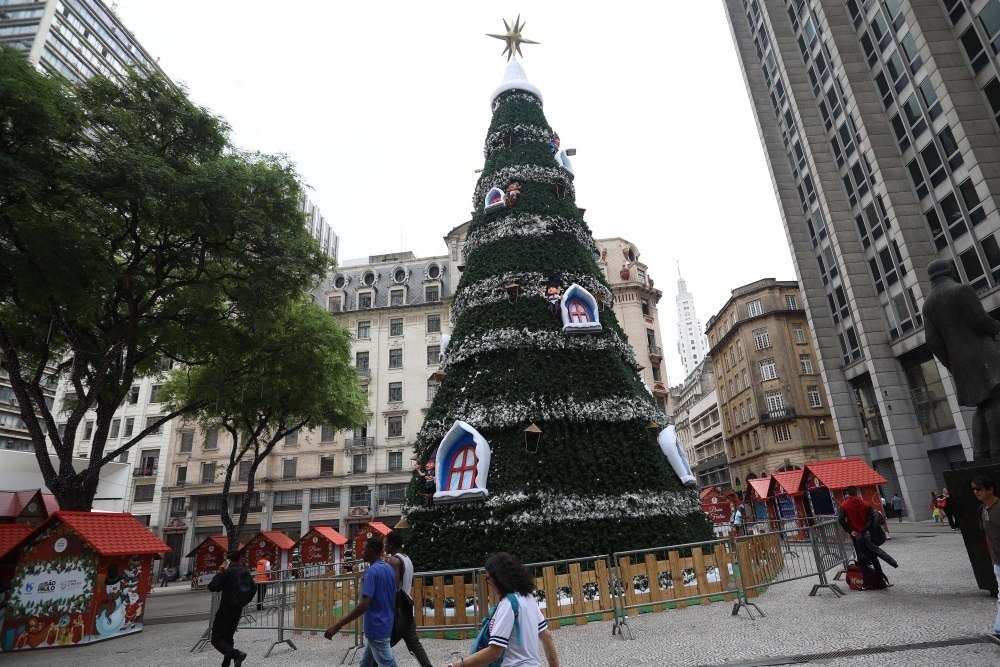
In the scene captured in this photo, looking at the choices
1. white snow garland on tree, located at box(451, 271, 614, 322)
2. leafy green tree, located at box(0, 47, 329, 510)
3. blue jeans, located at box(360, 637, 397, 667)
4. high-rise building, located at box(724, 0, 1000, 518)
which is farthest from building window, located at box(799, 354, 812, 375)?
blue jeans, located at box(360, 637, 397, 667)

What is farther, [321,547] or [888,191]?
[321,547]

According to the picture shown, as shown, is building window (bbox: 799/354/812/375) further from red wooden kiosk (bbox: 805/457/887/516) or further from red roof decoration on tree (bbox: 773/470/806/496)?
red wooden kiosk (bbox: 805/457/887/516)

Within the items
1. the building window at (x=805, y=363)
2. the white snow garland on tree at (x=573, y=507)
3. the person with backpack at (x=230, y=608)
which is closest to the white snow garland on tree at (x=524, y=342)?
the white snow garland on tree at (x=573, y=507)

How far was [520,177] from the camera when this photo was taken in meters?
14.6

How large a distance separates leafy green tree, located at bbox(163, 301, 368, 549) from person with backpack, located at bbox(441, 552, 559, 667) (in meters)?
15.2

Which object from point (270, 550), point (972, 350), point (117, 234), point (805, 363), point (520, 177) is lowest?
point (270, 550)

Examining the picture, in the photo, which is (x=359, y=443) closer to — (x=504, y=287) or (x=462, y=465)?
(x=504, y=287)

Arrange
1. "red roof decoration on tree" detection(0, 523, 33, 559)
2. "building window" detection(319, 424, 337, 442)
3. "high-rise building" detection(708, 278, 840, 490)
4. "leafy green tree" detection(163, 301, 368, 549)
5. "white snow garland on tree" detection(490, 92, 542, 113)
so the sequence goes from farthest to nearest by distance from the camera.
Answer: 1. "building window" detection(319, 424, 337, 442)
2. "high-rise building" detection(708, 278, 840, 490)
3. "leafy green tree" detection(163, 301, 368, 549)
4. "white snow garland on tree" detection(490, 92, 542, 113)
5. "red roof decoration on tree" detection(0, 523, 33, 559)

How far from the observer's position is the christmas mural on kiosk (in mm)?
10383

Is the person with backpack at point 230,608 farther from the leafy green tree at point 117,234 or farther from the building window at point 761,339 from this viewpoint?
the building window at point 761,339

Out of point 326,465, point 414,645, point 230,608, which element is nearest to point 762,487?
point 414,645

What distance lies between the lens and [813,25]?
33.4 m

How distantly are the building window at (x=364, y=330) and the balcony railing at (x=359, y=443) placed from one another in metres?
8.65

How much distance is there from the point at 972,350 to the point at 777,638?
4.96m
